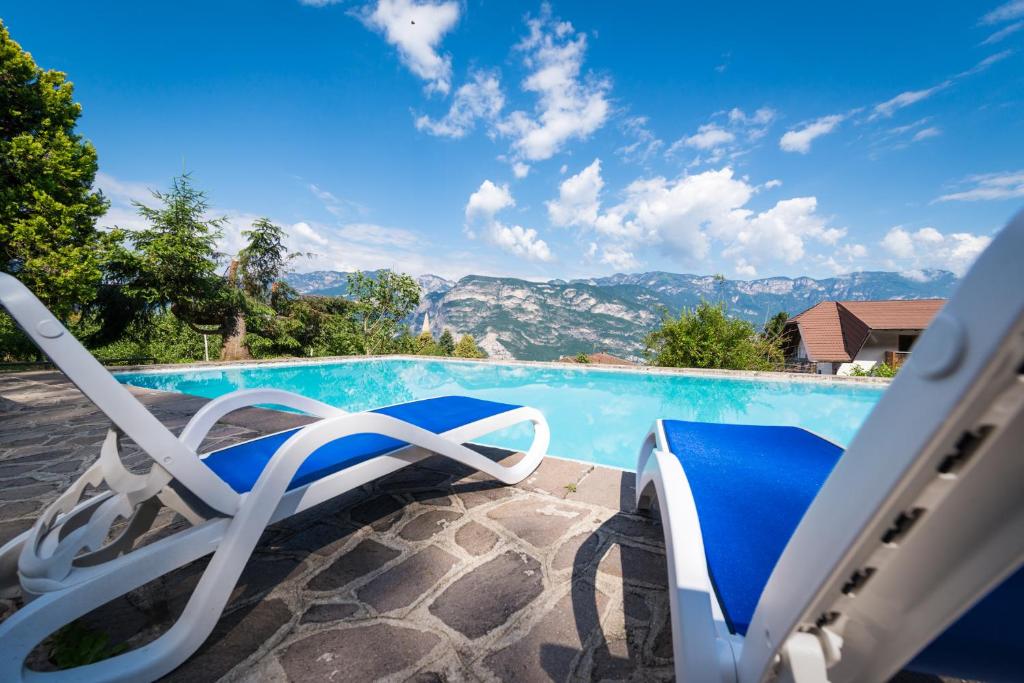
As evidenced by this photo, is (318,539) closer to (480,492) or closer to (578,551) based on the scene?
(480,492)

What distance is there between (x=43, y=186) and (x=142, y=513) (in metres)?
12.1

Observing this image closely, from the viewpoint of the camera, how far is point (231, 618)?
1572 millimetres

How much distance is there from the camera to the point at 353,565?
1885 mm

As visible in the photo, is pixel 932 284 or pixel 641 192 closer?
pixel 641 192

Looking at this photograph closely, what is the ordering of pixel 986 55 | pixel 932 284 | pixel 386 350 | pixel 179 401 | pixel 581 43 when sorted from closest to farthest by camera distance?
pixel 179 401
pixel 386 350
pixel 581 43
pixel 986 55
pixel 932 284

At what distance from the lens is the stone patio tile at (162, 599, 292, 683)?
1.35m

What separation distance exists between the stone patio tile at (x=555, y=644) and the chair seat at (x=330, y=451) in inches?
41.4

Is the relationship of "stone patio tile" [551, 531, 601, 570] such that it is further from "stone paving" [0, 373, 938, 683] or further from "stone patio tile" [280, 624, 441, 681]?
"stone patio tile" [280, 624, 441, 681]

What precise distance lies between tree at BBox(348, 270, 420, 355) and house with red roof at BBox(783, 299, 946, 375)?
1930 cm

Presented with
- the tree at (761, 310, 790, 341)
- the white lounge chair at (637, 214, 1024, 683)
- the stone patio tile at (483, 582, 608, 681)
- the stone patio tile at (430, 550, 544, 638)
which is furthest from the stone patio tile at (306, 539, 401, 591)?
the tree at (761, 310, 790, 341)

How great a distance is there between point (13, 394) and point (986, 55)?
39773 millimetres

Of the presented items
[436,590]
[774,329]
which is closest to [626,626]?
[436,590]

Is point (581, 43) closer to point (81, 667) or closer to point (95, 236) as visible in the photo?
point (95, 236)

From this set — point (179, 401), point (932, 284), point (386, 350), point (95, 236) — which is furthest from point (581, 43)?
point (932, 284)
